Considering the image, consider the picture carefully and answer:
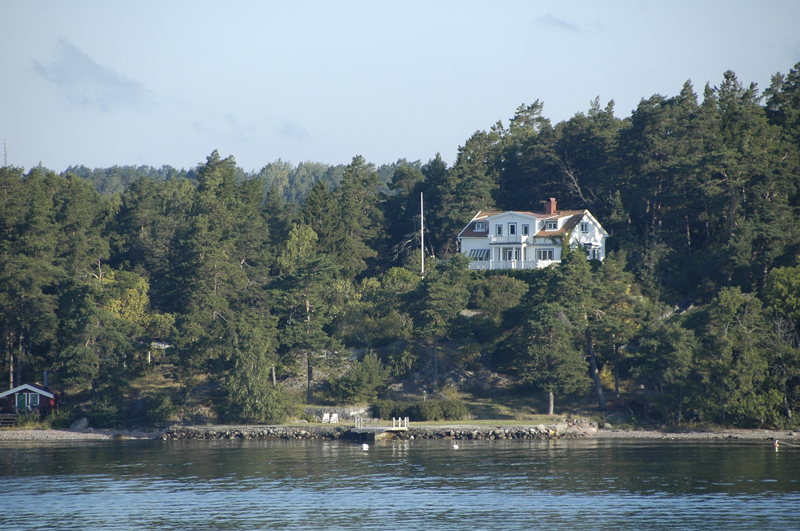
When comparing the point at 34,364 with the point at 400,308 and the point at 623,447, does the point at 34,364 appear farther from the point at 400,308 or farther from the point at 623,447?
the point at 623,447

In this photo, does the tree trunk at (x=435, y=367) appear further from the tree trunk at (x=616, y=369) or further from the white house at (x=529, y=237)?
the white house at (x=529, y=237)

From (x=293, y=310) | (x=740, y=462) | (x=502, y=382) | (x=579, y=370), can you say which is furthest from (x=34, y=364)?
(x=740, y=462)

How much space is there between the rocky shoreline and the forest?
1.52 metres

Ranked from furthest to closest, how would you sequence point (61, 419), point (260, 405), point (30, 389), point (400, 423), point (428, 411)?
point (30, 389)
point (61, 419)
point (428, 411)
point (260, 405)
point (400, 423)

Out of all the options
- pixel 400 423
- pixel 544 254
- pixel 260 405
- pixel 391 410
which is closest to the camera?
pixel 400 423

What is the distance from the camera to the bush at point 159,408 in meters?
60.6

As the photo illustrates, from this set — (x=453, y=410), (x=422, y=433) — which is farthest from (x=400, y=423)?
(x=453, y=410)

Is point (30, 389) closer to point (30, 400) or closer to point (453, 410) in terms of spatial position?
point (30, 400)

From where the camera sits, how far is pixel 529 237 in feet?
266

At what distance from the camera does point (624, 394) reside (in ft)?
196

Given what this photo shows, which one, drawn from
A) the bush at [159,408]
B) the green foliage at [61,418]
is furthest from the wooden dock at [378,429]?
the green foliage at [61,418]

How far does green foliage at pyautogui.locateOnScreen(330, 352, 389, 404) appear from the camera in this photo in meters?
60.3

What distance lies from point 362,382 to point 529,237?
2950 centimetres

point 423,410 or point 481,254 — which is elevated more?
point 481,254
